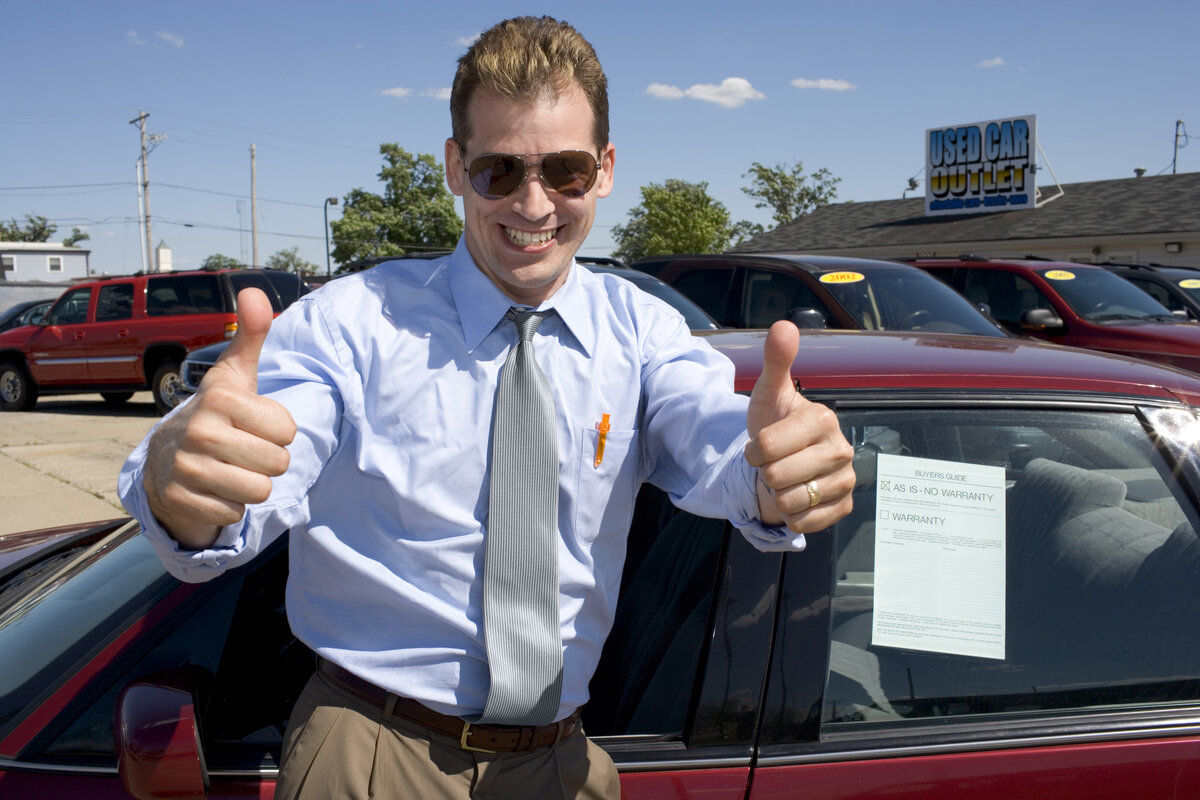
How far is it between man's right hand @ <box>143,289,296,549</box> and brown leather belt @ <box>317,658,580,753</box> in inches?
18.3

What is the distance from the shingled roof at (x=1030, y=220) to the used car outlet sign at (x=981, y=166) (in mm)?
348

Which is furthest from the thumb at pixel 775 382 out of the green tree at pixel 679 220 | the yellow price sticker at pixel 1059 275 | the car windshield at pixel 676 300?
the green tree at pixel 679 220

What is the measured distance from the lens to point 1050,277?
9289mm

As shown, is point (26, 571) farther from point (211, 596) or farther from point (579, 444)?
point (579, 444)

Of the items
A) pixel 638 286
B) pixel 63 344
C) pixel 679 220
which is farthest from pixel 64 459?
pixel 679 220

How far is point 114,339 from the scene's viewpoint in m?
13.2

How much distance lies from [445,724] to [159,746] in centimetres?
45

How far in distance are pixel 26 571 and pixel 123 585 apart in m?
0.93

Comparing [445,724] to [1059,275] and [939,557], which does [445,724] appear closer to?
[939,557]

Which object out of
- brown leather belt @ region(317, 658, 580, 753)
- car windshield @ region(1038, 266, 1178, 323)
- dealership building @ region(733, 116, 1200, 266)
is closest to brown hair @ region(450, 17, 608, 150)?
brown leather belt @ region(317, 658, 580, 753)

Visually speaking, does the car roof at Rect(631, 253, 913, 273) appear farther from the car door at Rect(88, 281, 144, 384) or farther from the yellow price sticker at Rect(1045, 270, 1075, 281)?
the car door at Rect(88, 281, 144, 384)

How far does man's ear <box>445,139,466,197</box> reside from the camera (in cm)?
171

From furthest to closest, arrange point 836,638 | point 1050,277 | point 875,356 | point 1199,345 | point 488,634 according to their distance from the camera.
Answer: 1. point 1050,277
2. point 1199,345
3. point 875,356
4. point 836,638
5. point 488,634

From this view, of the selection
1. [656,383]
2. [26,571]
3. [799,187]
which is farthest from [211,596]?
[799,187]
